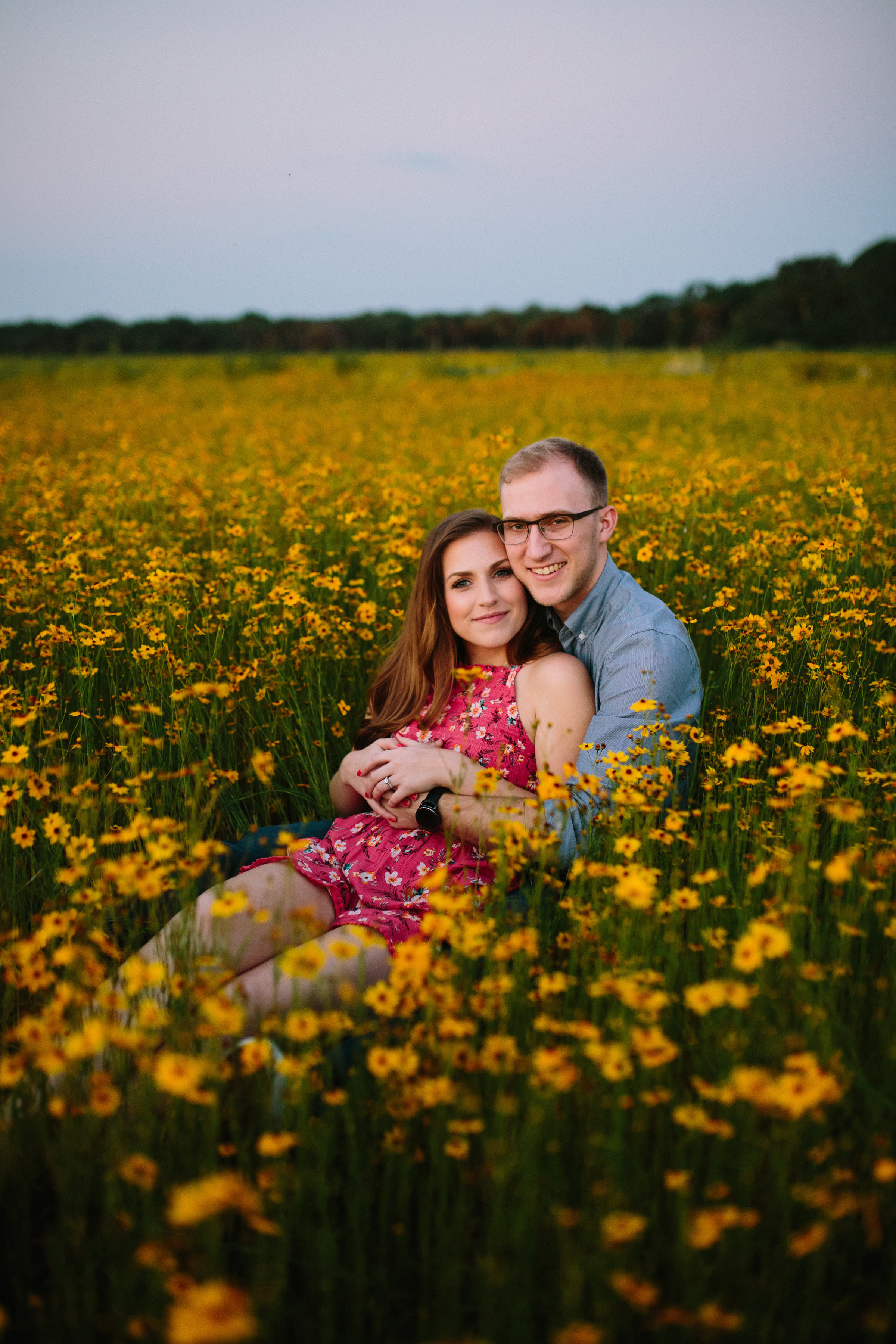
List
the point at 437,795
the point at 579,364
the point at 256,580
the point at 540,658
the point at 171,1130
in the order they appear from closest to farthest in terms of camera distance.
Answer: the point at 171,1130 → the point at 437,795 → the point at 540,658 → the point at 256,580 → the point at 579,364

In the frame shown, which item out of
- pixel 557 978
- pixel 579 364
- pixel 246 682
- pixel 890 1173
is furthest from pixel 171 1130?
pixel 579 364

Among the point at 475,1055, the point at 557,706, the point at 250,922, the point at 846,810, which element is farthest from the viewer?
the point at 557,706

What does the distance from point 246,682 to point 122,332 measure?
42.5 m

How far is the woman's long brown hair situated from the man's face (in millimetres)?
140

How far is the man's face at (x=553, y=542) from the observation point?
2902 millimetres

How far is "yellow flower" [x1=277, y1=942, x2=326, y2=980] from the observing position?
131 centimetres

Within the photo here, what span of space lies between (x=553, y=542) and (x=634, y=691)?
0.60 metres

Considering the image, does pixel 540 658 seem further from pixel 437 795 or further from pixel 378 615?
pixel 378 615

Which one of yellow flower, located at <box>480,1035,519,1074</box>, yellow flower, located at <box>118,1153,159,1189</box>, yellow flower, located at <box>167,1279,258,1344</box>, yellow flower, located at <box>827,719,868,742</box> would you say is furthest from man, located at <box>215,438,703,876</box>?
yellow flower, located at <box>167,1279,258,1344</box>

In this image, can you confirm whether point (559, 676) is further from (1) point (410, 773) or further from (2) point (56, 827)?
(2) point (56, 827)

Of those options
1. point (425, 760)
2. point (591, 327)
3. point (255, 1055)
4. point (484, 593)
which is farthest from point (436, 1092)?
point (591, 327)

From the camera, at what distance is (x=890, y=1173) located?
1.16 m

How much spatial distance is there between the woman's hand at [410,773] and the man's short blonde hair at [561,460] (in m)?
0.99

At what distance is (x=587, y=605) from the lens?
9.90ft
